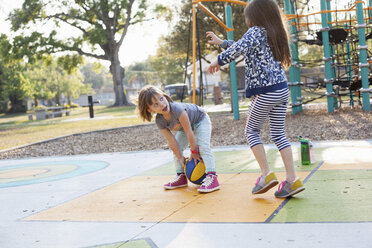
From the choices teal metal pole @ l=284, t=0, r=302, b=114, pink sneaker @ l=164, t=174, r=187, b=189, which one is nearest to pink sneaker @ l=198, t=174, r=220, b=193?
pink sneaker @ l=164, t=174, r=187, b=189

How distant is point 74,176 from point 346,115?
19.9ft

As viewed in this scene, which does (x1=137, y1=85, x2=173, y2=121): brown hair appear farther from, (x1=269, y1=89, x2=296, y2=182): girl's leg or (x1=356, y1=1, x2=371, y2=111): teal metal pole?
(x1=356, y1=1, x2=371, y2=111): teal metal pole

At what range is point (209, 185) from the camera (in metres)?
4.07

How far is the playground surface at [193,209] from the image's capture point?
269cm

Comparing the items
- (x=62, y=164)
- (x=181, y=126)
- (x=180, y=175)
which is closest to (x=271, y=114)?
(x=181, y=126)

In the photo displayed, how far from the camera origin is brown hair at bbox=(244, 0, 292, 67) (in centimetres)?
340

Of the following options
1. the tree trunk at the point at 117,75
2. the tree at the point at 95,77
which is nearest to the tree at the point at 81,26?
the tree trunk at the point at 117,75

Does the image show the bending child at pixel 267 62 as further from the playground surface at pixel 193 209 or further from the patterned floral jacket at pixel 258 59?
the playground surface at pixel 193 209

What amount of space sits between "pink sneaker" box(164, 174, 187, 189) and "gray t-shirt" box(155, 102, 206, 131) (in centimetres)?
51

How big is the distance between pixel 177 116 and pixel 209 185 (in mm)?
717

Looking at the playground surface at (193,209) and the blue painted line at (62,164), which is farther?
the blue painted line at (62,164)

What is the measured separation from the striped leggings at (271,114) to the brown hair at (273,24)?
0.29 m

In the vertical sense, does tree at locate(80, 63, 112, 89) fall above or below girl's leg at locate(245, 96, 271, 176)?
above

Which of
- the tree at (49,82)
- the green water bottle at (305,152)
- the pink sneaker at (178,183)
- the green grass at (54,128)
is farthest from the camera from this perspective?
the tree at (49,82)
